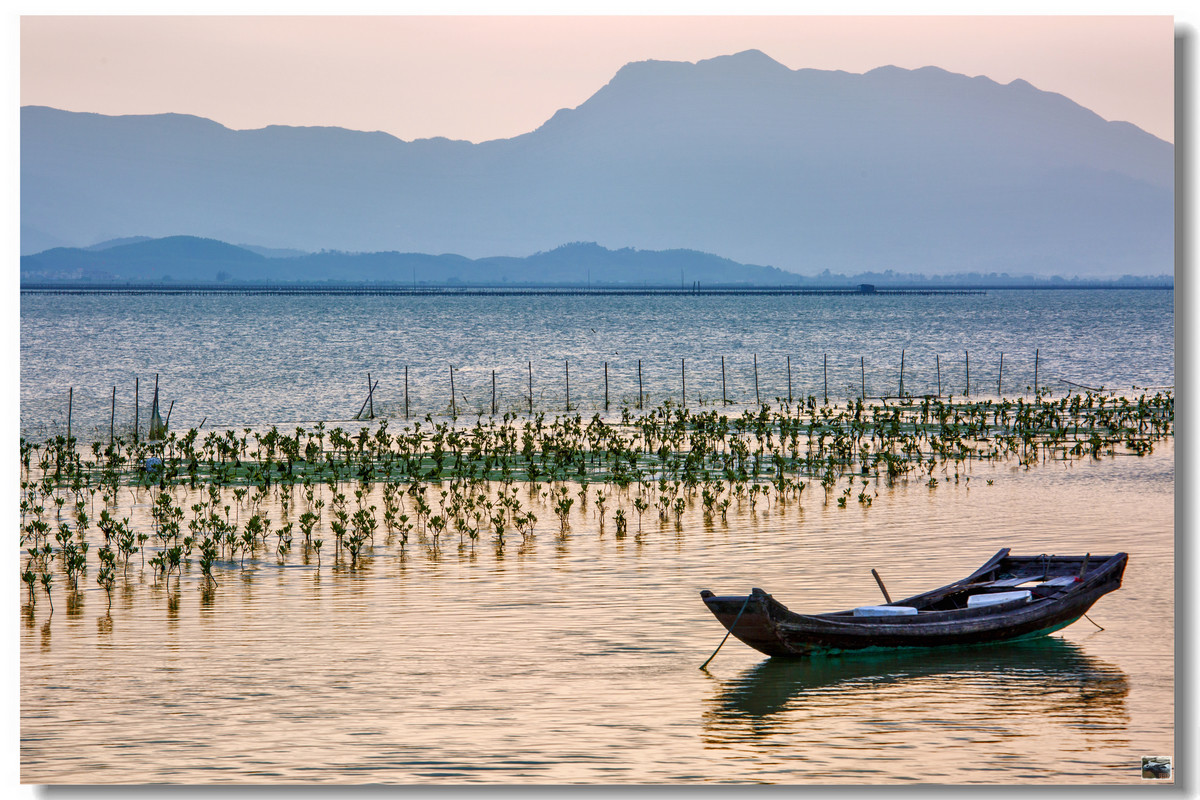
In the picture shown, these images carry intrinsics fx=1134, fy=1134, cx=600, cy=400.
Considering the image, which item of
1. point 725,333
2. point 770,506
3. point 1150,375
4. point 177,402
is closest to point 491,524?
point 770,506

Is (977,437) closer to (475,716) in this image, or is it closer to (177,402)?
(475,716)

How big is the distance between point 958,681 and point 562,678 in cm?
385

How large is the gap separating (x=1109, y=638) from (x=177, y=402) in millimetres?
39213

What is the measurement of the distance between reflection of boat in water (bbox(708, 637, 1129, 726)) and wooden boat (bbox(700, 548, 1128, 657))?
17 centimetres

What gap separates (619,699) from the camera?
10359 millimetres

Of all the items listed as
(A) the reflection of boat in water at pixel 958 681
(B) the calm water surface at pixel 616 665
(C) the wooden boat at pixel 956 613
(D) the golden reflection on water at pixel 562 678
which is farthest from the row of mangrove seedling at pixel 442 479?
(A) the reflection of boat in water at pixel 958 681

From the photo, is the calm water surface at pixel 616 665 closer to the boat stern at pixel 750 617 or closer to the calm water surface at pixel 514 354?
the boat stern at pixel 750 617

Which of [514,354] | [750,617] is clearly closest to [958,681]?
[750,617]

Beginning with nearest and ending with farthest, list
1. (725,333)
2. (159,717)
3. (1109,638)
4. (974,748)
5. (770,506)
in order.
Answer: (974,748) < (159,717) < (1109,638) < (770,506) < (725,333)

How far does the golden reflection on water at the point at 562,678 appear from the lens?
9.13 metres

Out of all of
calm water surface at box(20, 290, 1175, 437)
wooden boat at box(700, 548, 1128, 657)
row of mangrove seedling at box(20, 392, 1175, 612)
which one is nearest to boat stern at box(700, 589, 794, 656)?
wooden boat at box(700, 548, 1128, 657)

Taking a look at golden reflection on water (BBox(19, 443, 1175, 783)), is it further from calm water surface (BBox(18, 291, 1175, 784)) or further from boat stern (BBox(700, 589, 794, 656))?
boat stern (BBox(700, 589, 794, 656))

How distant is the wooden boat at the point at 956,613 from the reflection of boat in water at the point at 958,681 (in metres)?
0.17

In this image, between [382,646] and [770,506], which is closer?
[382,646]
